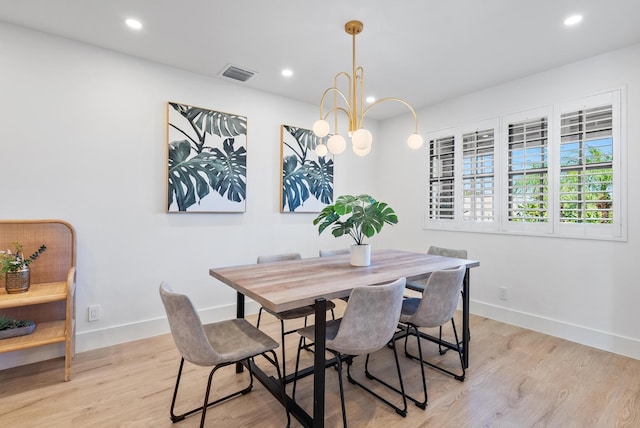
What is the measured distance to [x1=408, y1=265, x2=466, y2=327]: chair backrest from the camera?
202 centimetres

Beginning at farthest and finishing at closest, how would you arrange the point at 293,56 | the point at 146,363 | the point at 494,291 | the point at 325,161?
the point at 325,161, the point at 494,291, the point at 293,56, the point at 146,363

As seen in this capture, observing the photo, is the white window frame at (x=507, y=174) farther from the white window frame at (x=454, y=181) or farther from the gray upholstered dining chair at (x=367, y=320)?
the gray upholstered dining chair at (x=367, y=320)

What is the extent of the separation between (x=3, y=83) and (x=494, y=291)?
16.3 feet

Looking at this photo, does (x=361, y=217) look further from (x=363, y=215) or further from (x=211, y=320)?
(x=211, y=320)

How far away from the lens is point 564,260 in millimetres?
3078

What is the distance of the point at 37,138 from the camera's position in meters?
2.52

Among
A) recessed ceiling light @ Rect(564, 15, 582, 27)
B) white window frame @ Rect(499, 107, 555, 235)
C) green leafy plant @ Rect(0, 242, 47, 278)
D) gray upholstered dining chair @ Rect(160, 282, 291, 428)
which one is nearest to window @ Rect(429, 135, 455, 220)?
white window frame @ Rect(499, 107, 555, 235)

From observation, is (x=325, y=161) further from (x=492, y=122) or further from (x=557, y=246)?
(x=557, y=246)

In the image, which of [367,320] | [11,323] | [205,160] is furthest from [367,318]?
[11,323]

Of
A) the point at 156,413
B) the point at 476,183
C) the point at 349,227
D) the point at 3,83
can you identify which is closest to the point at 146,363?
the point at 156,413

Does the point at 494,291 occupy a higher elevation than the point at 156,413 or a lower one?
higher

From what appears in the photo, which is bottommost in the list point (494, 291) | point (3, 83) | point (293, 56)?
point (494, 291)

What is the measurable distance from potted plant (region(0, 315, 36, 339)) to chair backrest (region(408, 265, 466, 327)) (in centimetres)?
272

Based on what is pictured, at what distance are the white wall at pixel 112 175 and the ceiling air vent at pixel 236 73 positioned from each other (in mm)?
174
